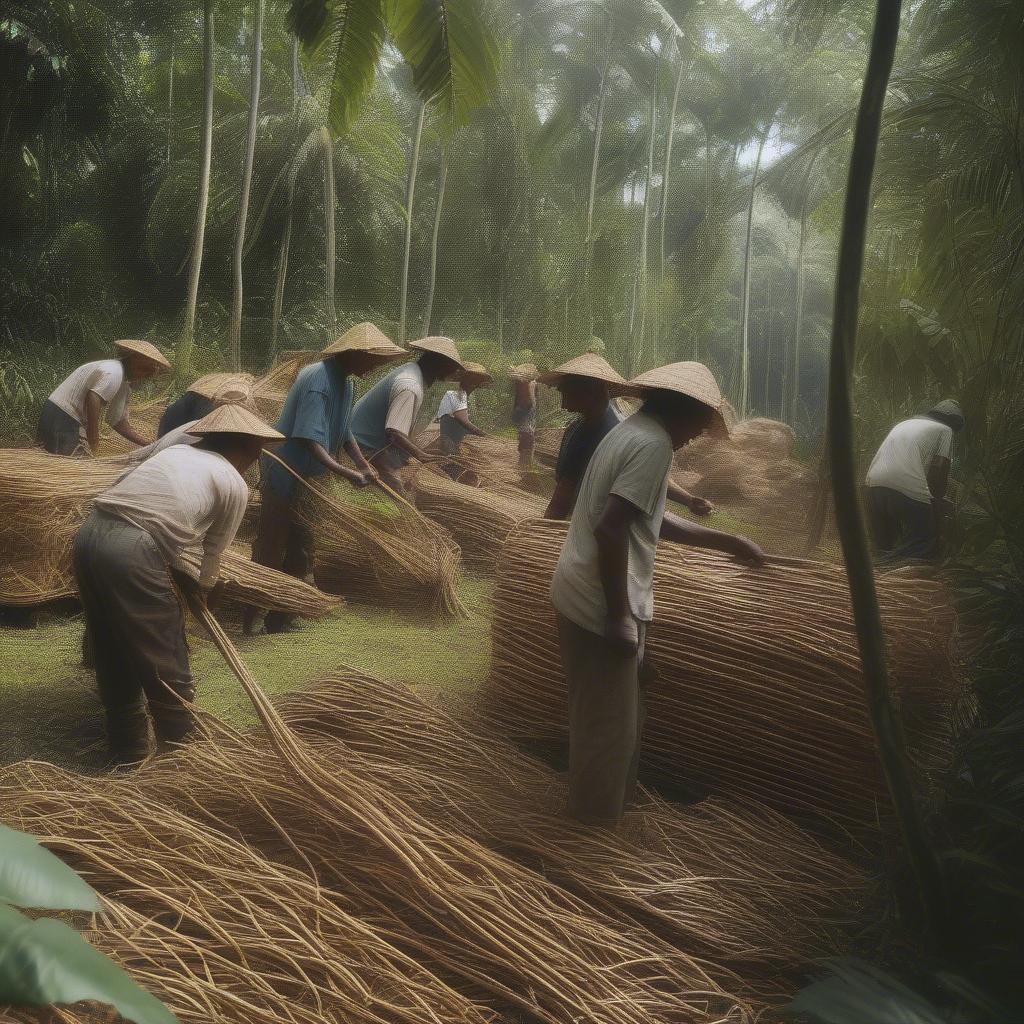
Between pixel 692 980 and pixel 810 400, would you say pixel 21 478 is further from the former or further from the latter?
pixel 810 400

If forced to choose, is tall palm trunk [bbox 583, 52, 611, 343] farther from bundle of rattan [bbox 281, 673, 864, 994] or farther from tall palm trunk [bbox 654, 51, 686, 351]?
bundle of rattan [bbox 281, 673, 864, 994]

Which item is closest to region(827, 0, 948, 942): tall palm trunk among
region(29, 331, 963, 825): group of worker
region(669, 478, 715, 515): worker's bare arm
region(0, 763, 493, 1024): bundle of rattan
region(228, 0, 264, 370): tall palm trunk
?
region(29, 331, 963, 825): group of worker

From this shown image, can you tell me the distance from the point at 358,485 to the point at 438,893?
9.30 feet

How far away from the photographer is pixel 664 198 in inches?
835

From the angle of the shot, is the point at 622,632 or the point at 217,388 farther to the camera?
the point at 217,388

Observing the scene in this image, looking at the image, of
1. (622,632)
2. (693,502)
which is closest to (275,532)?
(693,502)

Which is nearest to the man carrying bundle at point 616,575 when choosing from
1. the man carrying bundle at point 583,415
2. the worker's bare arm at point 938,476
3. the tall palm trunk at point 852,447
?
the tall palm trunk at point 852,447

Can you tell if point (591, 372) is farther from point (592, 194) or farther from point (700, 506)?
point (592, 194)

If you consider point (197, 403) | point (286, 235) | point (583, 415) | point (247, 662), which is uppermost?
point (286, 235)

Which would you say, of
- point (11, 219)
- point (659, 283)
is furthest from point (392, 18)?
point (659, 283)

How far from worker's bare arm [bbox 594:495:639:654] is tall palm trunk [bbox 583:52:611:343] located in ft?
49.8

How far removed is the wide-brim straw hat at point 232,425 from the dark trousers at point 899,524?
3.17 meters

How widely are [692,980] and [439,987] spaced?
0.54m

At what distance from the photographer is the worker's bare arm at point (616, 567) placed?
7.09 feet
